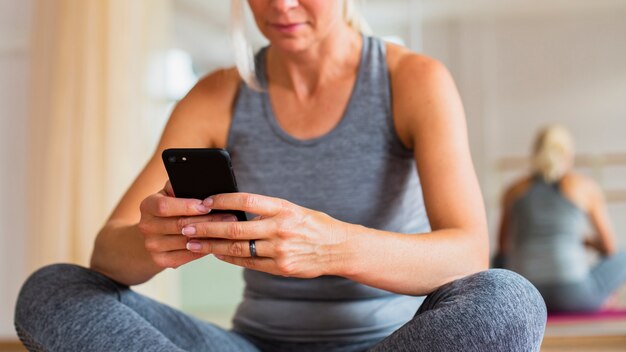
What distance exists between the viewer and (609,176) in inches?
223

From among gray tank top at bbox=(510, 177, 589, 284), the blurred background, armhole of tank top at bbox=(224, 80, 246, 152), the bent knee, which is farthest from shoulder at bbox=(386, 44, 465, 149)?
gray tank top at bbox=(510, 177, 589, 284)

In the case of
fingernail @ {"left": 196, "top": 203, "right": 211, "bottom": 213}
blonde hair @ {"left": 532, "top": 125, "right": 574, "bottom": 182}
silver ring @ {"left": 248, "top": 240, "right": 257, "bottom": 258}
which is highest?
fingernail @ {"left": 196, "top": 203, "right": 211, "bottom": 213}

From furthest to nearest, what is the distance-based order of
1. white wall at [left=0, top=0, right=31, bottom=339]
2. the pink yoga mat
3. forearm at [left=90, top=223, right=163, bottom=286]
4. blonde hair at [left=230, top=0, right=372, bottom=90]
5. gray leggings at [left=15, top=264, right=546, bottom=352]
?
the pink yoga mat → white wall at [left=0, top=0, right=31, bottom=339] → blonde hair at [left=230, top=0, right=372, bottom=90] → forearm at [left=90, top=223, right=163, bottom=286] → gray leggings at [left=15, top=264, right=546, bottom=352]

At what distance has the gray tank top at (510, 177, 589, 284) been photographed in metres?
3.68

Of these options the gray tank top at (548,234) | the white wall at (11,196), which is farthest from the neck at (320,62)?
the gray tank top at (548,234)

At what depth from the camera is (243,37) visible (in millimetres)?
1394

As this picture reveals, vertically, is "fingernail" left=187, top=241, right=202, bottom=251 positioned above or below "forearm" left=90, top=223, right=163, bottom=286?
above

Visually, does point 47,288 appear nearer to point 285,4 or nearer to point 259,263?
point 259,263

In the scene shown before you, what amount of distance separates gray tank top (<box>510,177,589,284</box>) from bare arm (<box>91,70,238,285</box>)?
254 centimetres

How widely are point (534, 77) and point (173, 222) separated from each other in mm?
5298

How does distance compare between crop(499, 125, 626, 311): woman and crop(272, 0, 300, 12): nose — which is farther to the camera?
crop(499, 125, 626, 311): woman

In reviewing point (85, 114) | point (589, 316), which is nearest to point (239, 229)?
point (85, 114)

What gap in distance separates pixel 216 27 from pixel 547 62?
2578 mm

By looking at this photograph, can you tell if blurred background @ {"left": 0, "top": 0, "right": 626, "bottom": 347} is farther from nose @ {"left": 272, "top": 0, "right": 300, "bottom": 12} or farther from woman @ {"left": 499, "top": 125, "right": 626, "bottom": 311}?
nose @ {"left": 272, "top": 0, "right": 300, "bottom": 12}
